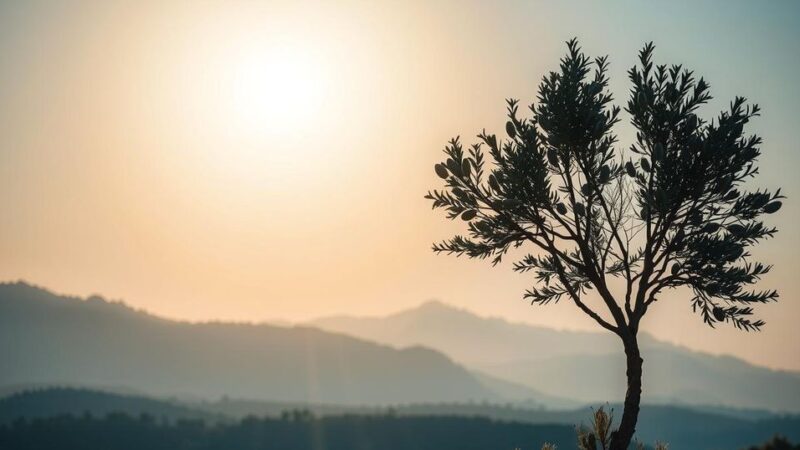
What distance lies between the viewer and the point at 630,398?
21281mm

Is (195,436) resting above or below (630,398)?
above

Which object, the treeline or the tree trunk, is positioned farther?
the treeline

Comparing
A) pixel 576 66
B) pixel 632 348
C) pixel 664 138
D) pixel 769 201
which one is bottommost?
pixel 632 348

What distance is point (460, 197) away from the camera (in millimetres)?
21453

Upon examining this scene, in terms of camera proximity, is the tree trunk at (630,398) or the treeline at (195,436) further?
the treeline at (195,436)

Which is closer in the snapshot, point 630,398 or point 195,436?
point 630,398

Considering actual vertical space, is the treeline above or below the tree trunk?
above

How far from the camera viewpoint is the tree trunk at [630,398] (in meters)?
20.8

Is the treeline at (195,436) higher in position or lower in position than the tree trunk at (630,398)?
higher

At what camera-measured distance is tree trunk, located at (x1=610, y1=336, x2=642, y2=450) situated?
68.3ft

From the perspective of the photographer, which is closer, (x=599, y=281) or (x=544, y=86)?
(x=544, y=86)

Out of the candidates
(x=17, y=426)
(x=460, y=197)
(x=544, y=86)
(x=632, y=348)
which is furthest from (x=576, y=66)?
(x=17, y=426)

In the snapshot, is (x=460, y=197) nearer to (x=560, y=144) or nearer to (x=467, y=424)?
(x=560, y=144)

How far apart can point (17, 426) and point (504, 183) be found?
193079 millimetres
